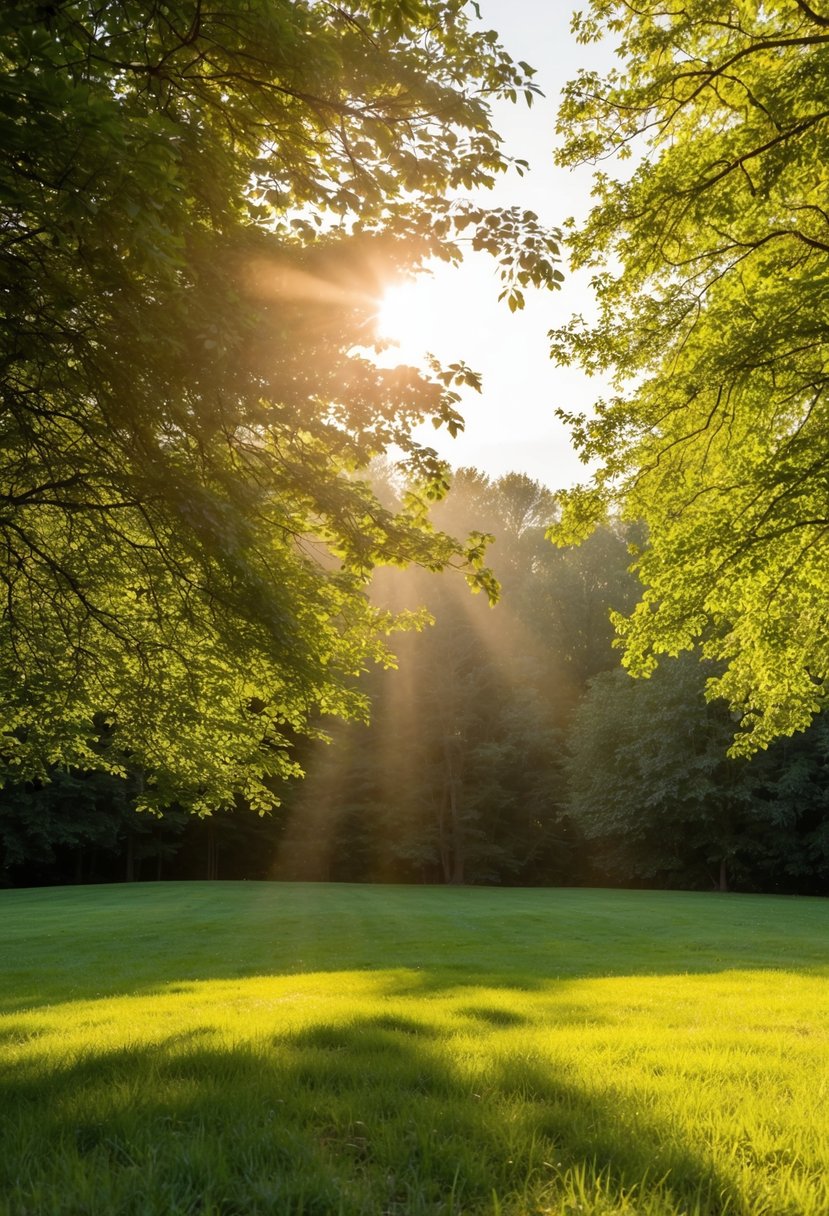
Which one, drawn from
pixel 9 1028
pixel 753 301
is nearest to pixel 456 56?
pixel 753 301

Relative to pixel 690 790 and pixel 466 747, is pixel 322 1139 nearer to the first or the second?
pixel 690 790

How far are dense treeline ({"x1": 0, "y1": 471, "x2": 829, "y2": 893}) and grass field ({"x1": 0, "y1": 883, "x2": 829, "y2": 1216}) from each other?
106 ft

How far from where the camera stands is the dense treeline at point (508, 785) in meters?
40.7

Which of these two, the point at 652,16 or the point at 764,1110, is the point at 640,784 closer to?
the point at 652,16

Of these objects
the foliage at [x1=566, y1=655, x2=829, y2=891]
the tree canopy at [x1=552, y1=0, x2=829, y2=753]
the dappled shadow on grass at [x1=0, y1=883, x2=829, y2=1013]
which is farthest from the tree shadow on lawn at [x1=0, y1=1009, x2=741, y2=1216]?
the foliage at [x1=566, y1=655, x2=829, y2=891]

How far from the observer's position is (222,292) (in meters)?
6.30

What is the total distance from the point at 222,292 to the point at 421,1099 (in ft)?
18.5

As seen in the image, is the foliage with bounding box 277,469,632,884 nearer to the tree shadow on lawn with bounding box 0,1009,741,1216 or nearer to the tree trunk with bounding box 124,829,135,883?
the tree trunk with bounding box 124,829,135,883

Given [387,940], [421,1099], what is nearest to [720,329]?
[421,1099]

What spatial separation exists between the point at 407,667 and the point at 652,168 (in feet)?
123

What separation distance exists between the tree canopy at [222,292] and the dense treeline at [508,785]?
3356 centimetres

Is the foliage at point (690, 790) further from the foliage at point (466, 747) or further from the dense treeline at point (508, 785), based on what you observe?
the foliage at point (466, 747)

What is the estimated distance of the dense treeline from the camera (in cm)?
4069

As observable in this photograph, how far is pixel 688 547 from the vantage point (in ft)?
34.8
